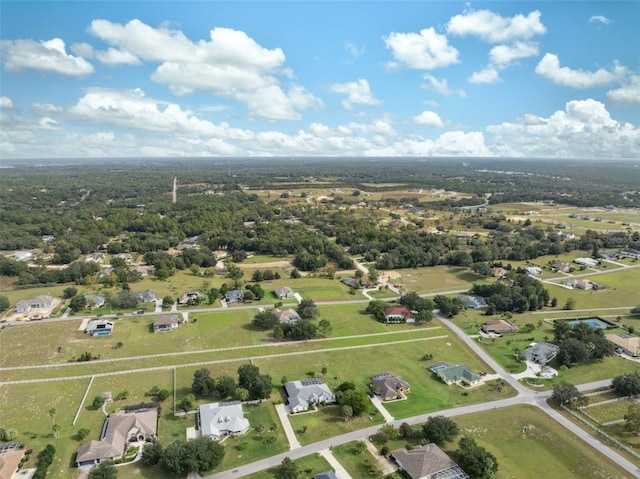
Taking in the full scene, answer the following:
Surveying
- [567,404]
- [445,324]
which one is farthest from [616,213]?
[567,404]

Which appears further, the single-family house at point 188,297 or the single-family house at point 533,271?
the single-family house at point 533,271

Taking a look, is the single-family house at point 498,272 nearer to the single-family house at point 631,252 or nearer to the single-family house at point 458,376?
the single-family house at point 631,252

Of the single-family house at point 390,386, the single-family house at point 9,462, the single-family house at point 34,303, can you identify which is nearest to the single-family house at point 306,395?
the single-family house at point 390,386

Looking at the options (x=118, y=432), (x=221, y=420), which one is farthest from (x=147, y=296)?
(x=221, y=420)

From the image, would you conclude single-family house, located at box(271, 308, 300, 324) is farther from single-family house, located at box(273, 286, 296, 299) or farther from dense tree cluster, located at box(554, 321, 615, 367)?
dense tree cluster, located at box(554, 321, 615, 367)

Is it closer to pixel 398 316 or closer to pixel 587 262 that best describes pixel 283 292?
pixel 398 316

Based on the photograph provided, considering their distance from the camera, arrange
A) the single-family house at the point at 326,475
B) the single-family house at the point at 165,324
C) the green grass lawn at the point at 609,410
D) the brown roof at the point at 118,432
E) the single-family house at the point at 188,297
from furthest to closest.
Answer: the single-family house at the point at 188,297
the single-family house at the point at 165,324
the green grass lawn at the point at 609,410
the brown roof at the point at 118,432
the single-family house at the point at 326,475
